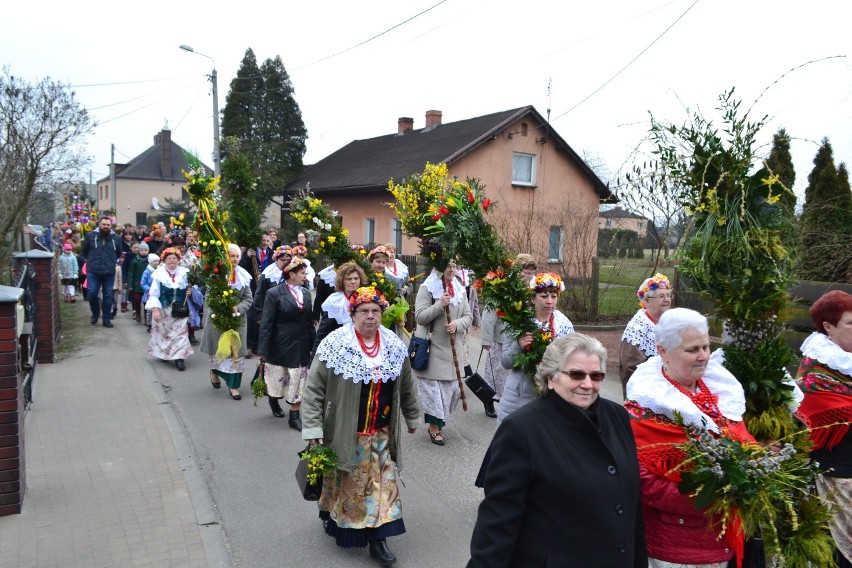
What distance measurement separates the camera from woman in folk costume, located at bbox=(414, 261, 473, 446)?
23.7 feet

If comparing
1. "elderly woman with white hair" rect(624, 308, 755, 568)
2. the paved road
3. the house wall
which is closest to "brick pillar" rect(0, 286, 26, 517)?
the paved road

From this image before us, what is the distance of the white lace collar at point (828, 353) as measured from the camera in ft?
12.9

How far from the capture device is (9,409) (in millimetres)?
5098

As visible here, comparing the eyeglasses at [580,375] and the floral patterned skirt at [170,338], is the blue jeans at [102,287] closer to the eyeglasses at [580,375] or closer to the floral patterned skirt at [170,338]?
the floral patterned skirt at [170,338]

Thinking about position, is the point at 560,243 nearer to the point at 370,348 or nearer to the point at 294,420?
the point at 294,420

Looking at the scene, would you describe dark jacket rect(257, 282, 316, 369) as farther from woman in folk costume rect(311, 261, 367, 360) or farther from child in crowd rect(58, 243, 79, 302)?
child in crowd rect(58, 243, 79, 302)

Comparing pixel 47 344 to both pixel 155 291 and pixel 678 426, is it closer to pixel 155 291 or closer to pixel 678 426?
pixel 155 291

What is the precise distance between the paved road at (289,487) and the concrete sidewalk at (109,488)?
0.20 meters

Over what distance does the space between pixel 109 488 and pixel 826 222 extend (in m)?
10.4

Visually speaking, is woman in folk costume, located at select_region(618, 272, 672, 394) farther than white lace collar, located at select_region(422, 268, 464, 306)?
No

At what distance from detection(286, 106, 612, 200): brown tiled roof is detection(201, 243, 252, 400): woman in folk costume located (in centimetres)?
1479

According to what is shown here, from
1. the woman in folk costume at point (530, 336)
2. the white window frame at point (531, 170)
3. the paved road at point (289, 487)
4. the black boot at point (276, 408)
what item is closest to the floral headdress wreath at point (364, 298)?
the woman in folk costume at point (530, 336)

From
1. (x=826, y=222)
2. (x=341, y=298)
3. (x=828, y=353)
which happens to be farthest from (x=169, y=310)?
(x=826, y=222)

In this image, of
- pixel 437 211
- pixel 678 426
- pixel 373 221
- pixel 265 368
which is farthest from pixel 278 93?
pixel 678 426
